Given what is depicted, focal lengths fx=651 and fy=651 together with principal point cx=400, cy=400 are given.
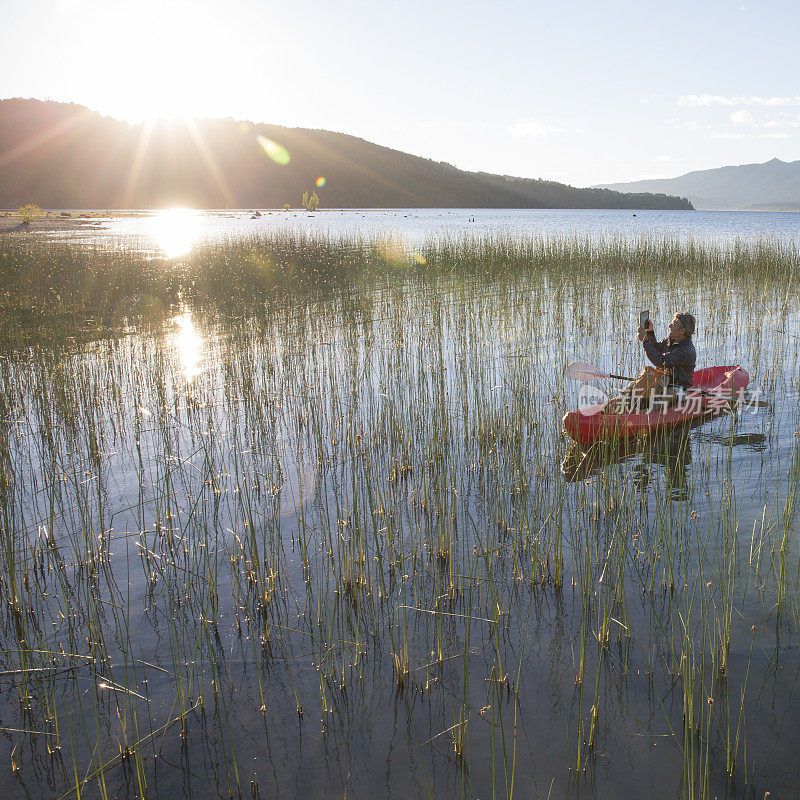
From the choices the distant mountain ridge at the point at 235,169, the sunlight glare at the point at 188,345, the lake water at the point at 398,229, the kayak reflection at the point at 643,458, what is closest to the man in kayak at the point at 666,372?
the kayak reflection at the point at 643,458

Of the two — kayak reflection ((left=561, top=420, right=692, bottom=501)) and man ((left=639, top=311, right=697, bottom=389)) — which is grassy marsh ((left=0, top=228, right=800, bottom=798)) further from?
man ((left=639, top=311, right=697, bottom=389))

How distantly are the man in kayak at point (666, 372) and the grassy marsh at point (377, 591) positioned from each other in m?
0.39

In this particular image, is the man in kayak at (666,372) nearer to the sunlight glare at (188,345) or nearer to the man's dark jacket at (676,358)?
the man's dark jacket at (676,358)

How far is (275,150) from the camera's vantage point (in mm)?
117625

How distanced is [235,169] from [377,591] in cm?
12071

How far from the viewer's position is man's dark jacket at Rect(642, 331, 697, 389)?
5598 millimetres

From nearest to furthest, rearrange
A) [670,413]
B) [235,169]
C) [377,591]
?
[377,591] → [670,413] → [235,169]

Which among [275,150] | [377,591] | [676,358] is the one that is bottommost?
[377,591]

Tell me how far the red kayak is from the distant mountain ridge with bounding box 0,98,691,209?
3845 inches

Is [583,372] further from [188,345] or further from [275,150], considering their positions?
[275,150]

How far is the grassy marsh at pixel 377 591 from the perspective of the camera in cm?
232

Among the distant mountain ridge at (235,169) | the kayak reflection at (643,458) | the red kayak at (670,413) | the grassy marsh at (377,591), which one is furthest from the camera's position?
the distant mountain ridge at (235,169)

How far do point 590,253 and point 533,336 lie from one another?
7.45 metres

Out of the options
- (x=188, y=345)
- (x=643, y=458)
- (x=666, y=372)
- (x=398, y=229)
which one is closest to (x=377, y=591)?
(x=643, y=458)
